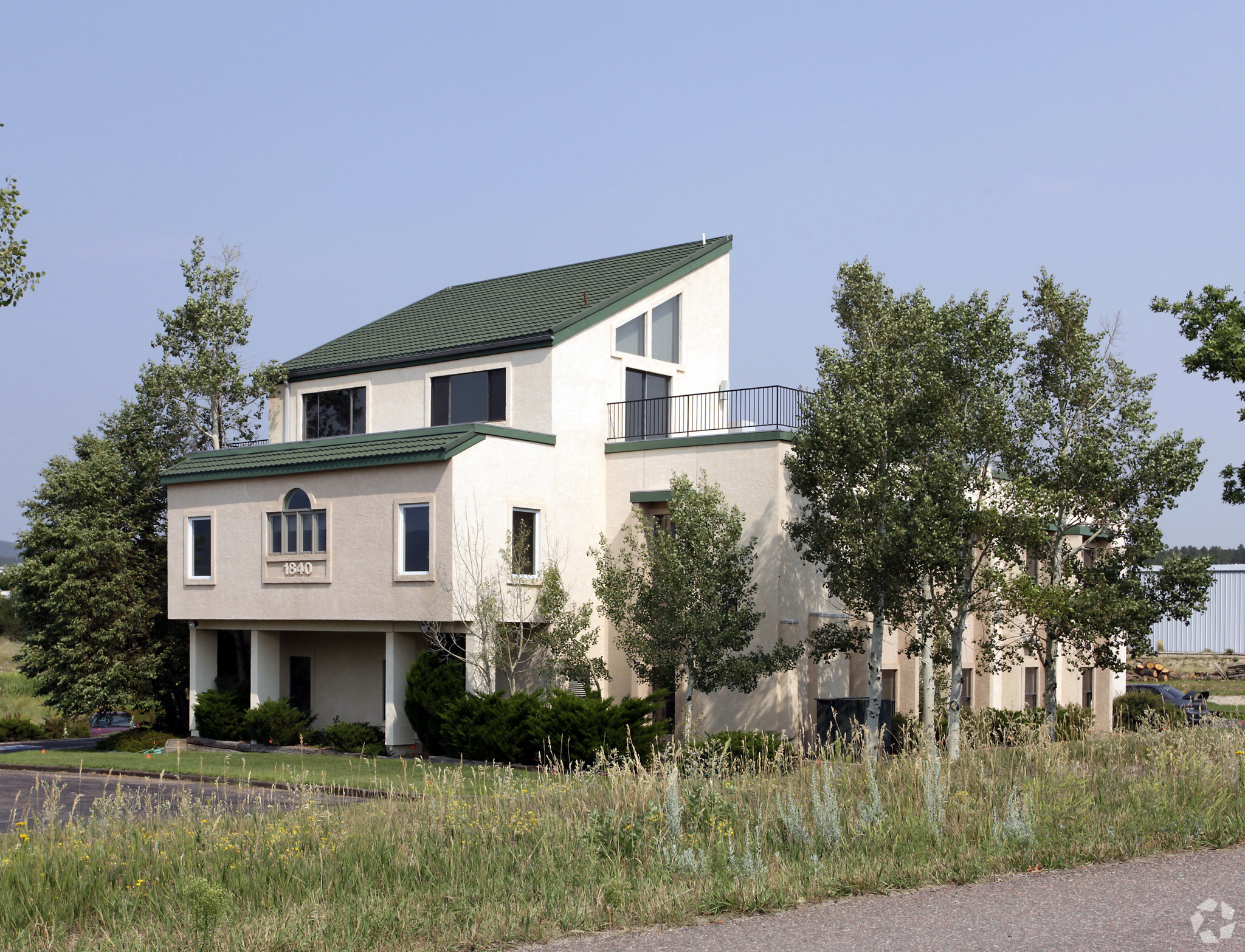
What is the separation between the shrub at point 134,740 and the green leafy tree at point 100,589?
955 mm

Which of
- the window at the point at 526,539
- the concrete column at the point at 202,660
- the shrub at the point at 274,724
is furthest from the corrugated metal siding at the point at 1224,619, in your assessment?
the concrete column at the point at 202,660

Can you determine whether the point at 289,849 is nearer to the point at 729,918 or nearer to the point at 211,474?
the point at 729,918

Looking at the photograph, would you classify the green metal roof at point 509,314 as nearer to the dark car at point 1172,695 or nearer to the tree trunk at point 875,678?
the tree trunk at point 875,678

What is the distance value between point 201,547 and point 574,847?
22.4 metres

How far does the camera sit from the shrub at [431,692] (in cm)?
2558

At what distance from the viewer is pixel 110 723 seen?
37.7 metres

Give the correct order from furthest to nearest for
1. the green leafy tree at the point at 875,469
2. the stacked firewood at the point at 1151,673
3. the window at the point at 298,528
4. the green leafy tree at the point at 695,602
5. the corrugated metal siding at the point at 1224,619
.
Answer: the corrugated metal siding at the point at 1224,619 → the stacked firewood at the point at 1151,673 → the window at the point at 298,528 → the green leafy tree at the point at 695,602 → the green leafy tree at the point at 875,469

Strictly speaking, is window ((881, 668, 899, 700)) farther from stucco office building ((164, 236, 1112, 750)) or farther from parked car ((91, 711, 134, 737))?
parked car ((91, 711, 134, 737))

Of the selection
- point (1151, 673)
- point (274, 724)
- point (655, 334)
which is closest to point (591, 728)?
point (274, 724)

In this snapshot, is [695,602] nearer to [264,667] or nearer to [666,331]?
[666,331]

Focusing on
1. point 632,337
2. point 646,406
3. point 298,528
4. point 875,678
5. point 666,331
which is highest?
point 666,331

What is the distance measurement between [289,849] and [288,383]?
1012 inches

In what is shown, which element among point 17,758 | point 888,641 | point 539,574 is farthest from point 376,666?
point 888,641

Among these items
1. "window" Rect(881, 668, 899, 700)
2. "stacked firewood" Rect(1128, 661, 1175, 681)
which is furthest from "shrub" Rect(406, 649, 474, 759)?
"stacked firewood" Rect(1128, 661, 1175, 681)
